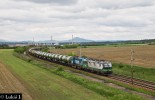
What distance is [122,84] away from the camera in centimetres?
4856

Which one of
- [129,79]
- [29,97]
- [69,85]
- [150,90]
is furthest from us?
[129,79]

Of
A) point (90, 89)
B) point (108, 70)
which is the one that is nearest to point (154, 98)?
point (90, 89)

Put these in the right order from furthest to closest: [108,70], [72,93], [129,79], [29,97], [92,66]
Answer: [92,66], [108,70], [129,79], [72,93], [29,97]

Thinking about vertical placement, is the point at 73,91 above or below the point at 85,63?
below

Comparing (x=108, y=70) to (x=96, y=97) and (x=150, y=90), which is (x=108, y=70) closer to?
(x=150, y=90)

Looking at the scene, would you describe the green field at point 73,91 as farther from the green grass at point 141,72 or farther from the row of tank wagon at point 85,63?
the green grass at point 141,72

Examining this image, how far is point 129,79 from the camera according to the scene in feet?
179

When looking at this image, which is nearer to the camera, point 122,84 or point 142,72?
point 122,84

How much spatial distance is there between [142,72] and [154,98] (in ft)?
87.0

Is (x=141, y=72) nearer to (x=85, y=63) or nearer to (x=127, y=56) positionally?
(x=85, y=63)

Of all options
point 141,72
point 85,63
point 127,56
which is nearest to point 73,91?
point 141,72

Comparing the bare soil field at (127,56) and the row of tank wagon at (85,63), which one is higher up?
the row of tank wagon at (85,63)

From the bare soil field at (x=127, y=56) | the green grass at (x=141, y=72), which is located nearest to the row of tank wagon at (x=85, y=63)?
the green grass at (x=141, y=72)

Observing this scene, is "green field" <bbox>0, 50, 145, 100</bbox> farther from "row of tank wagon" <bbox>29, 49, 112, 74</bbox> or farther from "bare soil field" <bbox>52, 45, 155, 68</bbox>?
"bare soil field" <bbox>52, 45, 155, 68</bbox>
